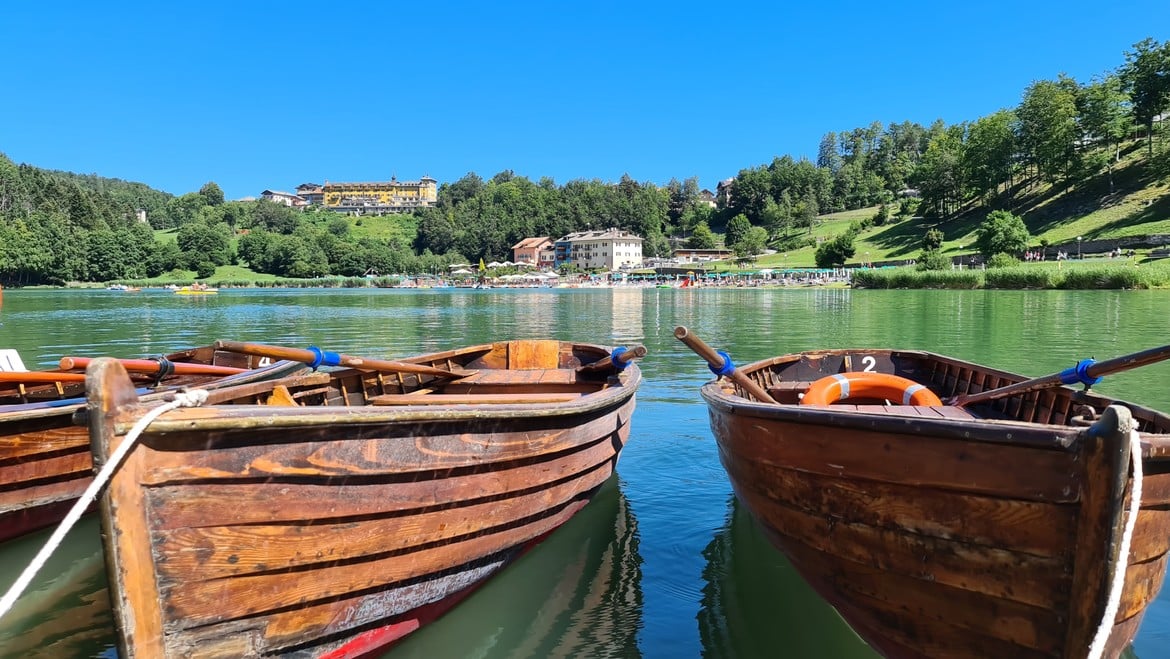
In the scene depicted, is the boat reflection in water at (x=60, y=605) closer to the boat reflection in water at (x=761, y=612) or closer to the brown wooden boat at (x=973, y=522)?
the boat reflection in water at (x=761, y=612)

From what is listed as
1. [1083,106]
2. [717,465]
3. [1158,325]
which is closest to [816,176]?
[1083,106]

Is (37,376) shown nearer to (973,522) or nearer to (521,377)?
(521,377)

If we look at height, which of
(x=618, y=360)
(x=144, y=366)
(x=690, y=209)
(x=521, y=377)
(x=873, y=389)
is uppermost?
(x=690, y=209)

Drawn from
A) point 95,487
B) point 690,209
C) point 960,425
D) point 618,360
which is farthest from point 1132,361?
point 690,209

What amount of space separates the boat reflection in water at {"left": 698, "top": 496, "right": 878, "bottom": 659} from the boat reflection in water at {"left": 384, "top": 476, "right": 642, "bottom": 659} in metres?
0.68

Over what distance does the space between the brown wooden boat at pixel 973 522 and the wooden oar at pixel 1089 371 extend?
393 mm

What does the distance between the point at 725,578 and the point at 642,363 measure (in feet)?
48.2

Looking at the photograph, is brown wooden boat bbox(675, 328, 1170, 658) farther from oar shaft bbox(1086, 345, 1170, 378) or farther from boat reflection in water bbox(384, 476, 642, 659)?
boat reflection in water bbox(384, 476, 642, 659)

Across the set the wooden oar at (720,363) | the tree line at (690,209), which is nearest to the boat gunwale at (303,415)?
the wooden oar at (720,363)

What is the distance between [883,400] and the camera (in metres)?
6.80

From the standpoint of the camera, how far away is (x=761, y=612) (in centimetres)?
566

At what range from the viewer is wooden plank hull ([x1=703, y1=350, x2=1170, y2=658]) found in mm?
3150

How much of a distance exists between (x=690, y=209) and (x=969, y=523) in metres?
202

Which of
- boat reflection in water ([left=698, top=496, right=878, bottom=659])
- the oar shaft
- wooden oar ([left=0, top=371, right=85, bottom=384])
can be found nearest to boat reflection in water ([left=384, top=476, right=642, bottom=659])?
boat reflection in water ([left=698, top=496, right=878, bottom=659])
